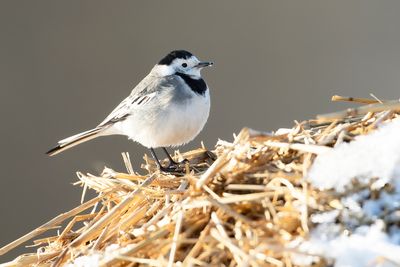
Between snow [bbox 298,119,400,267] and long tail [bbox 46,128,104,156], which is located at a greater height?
snow [bbox 298,119,400,267]

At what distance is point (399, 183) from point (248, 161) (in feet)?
0.82

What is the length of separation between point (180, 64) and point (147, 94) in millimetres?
210

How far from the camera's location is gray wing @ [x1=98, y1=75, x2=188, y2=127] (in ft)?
7.43

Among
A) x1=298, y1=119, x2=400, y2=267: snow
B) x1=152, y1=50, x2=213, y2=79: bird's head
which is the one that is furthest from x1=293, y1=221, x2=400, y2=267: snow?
x1=152, y1=50, x2=213, y2=79: bird's head

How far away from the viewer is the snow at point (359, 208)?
827 mm

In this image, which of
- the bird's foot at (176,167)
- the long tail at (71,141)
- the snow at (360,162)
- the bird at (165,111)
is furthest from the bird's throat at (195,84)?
the snow at (360,162)

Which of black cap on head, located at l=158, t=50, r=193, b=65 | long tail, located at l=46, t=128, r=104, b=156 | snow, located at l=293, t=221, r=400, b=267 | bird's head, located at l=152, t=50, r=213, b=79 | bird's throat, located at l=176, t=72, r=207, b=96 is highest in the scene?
black cap on head, located at l=158, t=50, r=193, b=65

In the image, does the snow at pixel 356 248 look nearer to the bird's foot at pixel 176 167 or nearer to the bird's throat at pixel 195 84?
the bird's foot at pixel 176 167

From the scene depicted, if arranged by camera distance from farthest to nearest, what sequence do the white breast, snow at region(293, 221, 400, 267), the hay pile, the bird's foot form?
the white breast → the bird's foot → the hay pile → snow at region(293, 221, 400, 267)

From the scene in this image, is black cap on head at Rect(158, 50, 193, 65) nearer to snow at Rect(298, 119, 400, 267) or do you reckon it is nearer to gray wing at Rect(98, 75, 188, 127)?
gray wing at Rect(98, 75, 188, 127)

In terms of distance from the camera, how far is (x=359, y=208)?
2.94 ft

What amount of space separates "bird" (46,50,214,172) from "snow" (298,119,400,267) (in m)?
1.27

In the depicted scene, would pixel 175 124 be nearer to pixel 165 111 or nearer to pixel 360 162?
pixel 165 111

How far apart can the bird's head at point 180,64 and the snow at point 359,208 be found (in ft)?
4.81
